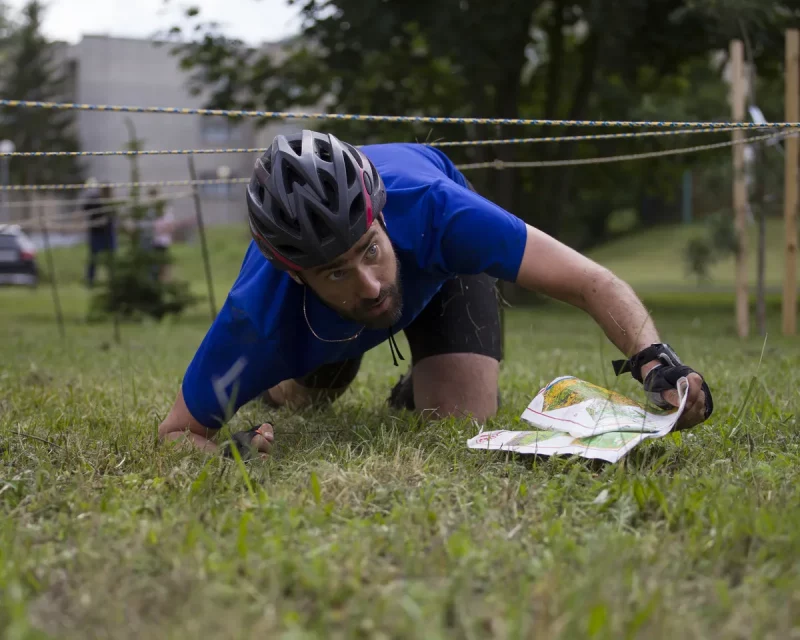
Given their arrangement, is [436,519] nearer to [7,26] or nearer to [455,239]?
[455,239]

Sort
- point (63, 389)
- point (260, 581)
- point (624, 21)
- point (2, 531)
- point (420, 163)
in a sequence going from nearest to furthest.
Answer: point (260, 581) < point (2, 531) < point (420, 163) < point (63, 389) < point (624, 21)

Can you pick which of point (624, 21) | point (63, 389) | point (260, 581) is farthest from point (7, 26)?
point (260, 581)

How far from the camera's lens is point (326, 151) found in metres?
3.27

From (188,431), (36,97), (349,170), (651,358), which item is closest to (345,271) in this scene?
(349,170)

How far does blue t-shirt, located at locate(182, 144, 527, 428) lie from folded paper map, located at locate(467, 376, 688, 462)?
467 mm

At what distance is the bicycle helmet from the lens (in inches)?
120

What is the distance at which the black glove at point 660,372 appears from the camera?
2.89m

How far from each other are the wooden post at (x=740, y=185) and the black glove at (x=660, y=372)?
581 cm

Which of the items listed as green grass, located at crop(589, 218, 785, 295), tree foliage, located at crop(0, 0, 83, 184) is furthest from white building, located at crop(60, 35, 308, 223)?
green grass, located at crop(589, 218, 785, 295)

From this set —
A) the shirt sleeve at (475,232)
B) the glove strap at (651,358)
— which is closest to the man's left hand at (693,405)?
the glove strap at (651,358)

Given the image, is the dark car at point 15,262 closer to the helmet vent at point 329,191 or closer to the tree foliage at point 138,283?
the tree foliage at point 138,283

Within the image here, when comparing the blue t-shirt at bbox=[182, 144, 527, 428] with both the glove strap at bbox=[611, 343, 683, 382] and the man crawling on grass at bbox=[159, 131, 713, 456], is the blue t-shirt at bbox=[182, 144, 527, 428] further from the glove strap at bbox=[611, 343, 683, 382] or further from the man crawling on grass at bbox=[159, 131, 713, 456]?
the glove strap at bbox=[611, 343, 683, 382]

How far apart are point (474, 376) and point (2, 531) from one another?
2.18 metres

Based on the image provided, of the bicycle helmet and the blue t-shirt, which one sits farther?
the blue t-shirt
